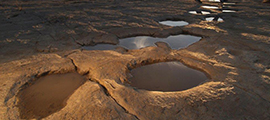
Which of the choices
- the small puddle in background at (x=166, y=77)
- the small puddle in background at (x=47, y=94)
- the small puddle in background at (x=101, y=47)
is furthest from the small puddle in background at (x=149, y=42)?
the small puddle in background at (x=47, y=94)

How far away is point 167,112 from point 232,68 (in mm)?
1795

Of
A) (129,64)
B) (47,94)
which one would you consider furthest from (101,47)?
(47,94)

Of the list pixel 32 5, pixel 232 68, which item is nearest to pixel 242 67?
pixel 232 68

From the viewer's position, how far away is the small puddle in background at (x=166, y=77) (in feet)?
8.72

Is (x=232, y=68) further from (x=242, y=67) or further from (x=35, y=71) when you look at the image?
(x=35, y=71)

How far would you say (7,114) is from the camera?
194 centimetres

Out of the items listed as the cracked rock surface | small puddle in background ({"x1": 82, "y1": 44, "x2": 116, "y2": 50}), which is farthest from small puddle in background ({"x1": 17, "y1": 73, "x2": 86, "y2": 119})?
small puddle in background ({"x1": 82, "y1": 44, "x2": 116, "y2": 50})

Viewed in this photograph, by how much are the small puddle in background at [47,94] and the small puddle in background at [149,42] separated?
56.5 inches

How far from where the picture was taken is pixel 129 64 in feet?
10.3

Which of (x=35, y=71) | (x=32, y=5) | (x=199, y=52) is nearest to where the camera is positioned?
(x=35, y=71)

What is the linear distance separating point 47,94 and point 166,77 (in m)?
1.93

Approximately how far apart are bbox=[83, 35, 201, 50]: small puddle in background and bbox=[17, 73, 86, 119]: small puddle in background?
1.44 m

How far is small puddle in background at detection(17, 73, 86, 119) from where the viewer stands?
2083 mm

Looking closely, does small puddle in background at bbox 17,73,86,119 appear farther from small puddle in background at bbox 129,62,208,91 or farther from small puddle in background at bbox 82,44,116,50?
small puddle in background at bbox 82,44,116,50
